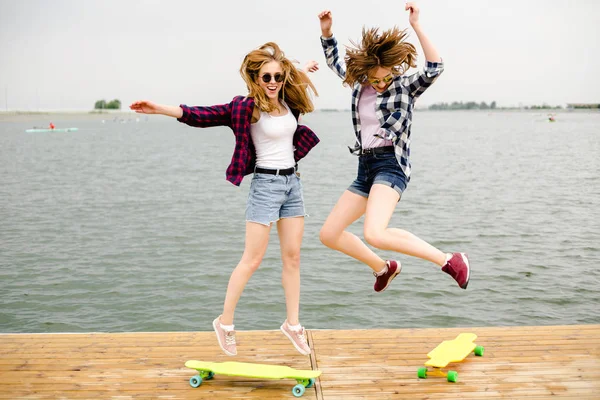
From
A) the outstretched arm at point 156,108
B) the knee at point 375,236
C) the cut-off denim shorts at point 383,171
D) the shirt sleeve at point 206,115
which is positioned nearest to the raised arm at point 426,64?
the cut-off denim shorts at point 383,171

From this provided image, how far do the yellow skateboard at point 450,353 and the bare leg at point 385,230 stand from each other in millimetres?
654

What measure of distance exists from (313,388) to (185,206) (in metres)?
19.0

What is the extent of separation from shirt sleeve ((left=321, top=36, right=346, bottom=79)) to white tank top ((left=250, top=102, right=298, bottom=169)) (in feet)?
2.70

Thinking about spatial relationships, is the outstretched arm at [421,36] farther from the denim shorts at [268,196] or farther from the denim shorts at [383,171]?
the denim shorts at [268,196]

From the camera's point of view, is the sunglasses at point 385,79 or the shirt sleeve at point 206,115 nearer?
the shirt sleeve at point 206,115

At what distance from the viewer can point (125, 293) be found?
12234mm

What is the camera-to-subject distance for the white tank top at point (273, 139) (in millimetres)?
4867

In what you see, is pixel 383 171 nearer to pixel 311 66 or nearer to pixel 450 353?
pixel 311 66

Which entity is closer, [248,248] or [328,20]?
[248,248]

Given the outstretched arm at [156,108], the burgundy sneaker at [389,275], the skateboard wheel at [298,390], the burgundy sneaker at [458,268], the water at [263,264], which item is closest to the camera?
the skateboard wheel at [298,390]

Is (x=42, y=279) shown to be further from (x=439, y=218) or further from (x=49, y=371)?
(x=439, y=218)

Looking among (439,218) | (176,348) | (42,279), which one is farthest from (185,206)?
(176,348)

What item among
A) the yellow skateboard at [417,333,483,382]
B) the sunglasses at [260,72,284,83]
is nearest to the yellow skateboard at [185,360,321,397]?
the yellow skateboard at [417,333,483,382]

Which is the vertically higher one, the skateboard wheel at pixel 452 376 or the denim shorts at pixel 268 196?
the denim shorts at pixel 268 196
